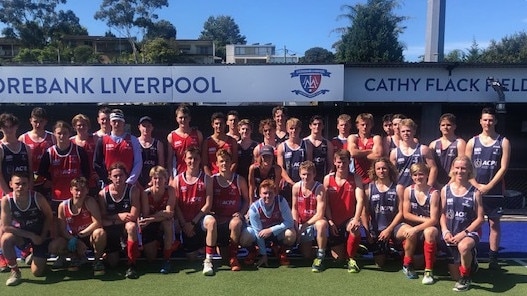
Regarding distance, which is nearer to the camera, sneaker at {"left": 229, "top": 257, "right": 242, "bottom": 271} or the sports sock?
the sports sock

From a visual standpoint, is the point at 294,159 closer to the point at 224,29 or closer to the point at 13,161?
the point at 13,161

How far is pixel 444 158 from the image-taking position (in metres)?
5.10

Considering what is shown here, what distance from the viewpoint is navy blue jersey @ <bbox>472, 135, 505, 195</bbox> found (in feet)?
15.8

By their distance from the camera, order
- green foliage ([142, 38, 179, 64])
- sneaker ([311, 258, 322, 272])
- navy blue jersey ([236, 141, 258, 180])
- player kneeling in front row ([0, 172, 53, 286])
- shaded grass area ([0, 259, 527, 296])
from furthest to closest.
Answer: green foliage ([142, 38, 179, 64]) < navy blue jersey ([236, 141, 258, 180]) < sneaker ([311, 258, 322, 272]) < player kneeling in front row ([0, 172, 53, 286]) < shaded grass area ([0, 259, 527, 296])

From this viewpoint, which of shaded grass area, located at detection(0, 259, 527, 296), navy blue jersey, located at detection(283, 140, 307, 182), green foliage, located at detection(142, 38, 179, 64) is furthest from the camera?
green foliage, located at detection(142, 38, 179, 64)

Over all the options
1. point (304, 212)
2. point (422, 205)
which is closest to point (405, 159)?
point (422, 205)

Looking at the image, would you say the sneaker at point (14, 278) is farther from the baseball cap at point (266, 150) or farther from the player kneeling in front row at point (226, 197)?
the baseball cap at point (266, 150)

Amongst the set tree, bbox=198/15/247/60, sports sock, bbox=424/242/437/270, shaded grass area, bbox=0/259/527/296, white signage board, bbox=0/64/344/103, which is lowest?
shaded grass area, bbox=0/259/527/296

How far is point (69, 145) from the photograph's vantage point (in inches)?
193

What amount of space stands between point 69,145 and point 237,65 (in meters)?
3.54

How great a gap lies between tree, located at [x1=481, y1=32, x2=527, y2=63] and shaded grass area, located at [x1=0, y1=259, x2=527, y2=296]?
136 feet

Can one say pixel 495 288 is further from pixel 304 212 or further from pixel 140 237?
pixel 140 237

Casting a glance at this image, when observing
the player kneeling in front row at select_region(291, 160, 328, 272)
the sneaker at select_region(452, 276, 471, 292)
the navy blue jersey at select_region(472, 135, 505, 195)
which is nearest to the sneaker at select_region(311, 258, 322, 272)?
the player kneeling in front row at select_region(291, 160, 328, 272)

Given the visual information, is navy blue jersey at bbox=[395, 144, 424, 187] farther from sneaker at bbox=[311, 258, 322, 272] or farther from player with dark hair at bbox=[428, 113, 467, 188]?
sneaker at bbox=[311, 258, 322, 272]
